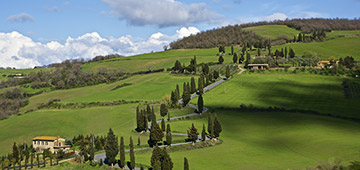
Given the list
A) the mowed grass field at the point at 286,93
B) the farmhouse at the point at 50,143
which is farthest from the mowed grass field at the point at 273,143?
the farmhouse at the point at 50,143

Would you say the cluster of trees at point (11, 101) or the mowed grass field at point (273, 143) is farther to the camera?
the cluster of trees at point (11, 101)

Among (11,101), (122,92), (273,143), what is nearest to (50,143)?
(122,92)

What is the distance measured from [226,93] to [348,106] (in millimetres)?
48493

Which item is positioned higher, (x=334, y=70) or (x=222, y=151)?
(x=334, y=70)

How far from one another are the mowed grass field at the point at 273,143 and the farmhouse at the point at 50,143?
31.2 meters

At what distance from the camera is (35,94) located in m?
195

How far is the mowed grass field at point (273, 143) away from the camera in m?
66.6

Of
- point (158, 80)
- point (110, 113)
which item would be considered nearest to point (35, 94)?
point (158, 80)

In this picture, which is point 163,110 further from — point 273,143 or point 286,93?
point 286,93

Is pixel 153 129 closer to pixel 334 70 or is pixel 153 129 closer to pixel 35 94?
pixel 334 70

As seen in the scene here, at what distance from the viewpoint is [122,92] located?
164500 mm

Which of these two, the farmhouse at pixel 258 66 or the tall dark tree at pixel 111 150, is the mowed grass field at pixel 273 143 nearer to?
the tall dark tree at pixel 111 150

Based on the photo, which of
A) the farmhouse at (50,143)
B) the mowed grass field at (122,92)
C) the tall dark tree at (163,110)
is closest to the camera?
the farmhouse at (50,143)

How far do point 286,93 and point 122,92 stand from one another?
246ft
